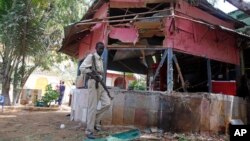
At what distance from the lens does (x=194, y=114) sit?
8.27m

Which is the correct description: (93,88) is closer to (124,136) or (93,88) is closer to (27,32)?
(124,136)

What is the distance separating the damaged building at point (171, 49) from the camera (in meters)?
8.30

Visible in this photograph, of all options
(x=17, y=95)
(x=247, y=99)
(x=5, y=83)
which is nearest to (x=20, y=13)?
(x=5, y=83)

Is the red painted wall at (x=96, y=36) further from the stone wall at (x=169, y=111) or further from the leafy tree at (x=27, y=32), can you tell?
the leafy tree at (x=27, y=32)

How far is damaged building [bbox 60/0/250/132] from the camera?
27.2 ft

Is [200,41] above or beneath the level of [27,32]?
beneath

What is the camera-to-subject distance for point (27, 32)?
17.5m

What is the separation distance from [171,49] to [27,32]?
11050 mm

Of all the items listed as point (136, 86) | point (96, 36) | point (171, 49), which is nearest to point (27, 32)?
point (136, 86)

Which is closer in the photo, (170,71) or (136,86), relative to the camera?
(170,71)

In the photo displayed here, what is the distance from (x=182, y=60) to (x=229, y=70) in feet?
6.71

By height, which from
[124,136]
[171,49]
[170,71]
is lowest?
[124,136]

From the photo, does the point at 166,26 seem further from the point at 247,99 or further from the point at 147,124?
the point at 247,99

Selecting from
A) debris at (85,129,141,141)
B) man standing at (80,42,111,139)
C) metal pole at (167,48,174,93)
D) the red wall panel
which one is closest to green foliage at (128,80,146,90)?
the red wall panel
